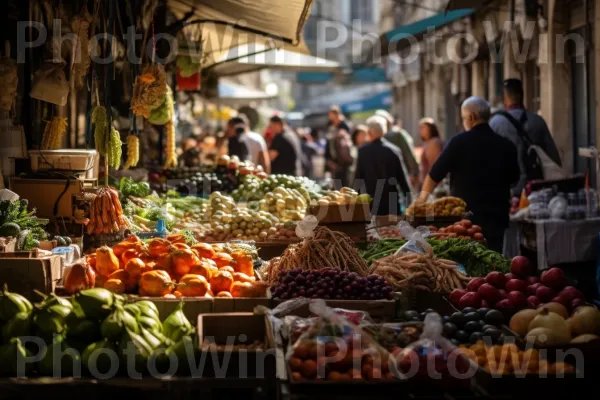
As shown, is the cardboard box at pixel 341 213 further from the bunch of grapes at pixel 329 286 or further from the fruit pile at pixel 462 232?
the bunch of grapes at pixel 329 286

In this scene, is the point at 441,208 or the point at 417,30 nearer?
the point at 441,208

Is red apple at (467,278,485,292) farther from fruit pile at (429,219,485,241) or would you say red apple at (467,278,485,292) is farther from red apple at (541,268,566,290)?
fruit pile at (429,219,485,241)

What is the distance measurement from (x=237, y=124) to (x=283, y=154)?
1.24m

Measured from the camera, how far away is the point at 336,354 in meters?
4.89

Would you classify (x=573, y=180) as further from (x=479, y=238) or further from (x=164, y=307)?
(x=164, y=307)

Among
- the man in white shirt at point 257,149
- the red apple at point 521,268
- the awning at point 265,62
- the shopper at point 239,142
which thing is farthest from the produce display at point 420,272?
the awning at point 265,62

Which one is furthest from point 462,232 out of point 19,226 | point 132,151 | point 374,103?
point 374,103

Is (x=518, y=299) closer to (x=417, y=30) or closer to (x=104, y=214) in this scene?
(x=104, y=214)

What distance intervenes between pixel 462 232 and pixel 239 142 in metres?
8.01

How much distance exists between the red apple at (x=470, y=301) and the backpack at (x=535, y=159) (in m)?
6.09

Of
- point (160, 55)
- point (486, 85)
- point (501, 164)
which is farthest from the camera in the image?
point (486, 85)

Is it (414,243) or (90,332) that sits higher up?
(414,243)

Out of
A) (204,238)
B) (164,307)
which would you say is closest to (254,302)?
(164,307)

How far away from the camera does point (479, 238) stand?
9.39m
